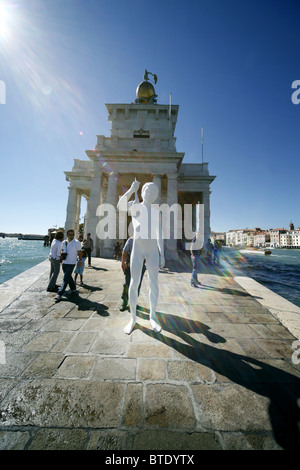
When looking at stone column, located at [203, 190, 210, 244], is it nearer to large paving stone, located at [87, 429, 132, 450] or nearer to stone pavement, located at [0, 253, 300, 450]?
stone pavement, located at [0, 253, 300, 450]

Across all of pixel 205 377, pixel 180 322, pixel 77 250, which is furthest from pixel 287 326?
pixel 77 250

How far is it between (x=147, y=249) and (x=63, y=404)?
6.56 ft

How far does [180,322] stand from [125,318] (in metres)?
1.04

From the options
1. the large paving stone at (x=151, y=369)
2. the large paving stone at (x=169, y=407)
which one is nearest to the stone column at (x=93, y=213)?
the large paving stone at (x=151, y=369)

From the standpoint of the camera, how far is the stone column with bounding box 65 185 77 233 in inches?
706

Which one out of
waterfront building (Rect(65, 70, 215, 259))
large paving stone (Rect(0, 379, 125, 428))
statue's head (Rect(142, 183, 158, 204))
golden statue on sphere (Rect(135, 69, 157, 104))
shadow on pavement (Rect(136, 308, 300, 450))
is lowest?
shadow on pavement (Rect(136, 308, 300, 450))

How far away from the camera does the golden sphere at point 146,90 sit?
75.2ft

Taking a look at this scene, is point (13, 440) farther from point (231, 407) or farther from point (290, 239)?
point (290, 239)

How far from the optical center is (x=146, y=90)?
75.2 feet

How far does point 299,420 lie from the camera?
136cm

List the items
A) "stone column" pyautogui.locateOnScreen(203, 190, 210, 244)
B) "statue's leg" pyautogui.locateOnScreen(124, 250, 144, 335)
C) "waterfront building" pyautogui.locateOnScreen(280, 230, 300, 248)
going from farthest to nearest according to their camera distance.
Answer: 1. "waterfront building" pyautogui.locateOnScreen(280, 230, 300, 248)
2. "stone column" pyautogui.locateOnScreen(203, 190, 210, 244)
3. "statue's leg" pyautogui.locateOnScreen(124, 250, 144, 335)

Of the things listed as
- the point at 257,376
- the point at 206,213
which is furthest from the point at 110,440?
the point at 206,213

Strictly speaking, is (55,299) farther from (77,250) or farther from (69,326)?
(69,326)

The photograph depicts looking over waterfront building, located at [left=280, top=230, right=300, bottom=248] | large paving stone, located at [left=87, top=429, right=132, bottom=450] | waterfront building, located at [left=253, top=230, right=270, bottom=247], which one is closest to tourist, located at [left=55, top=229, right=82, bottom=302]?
large paving stone, located at [left=87, top=429, right=132, bottom=450]
